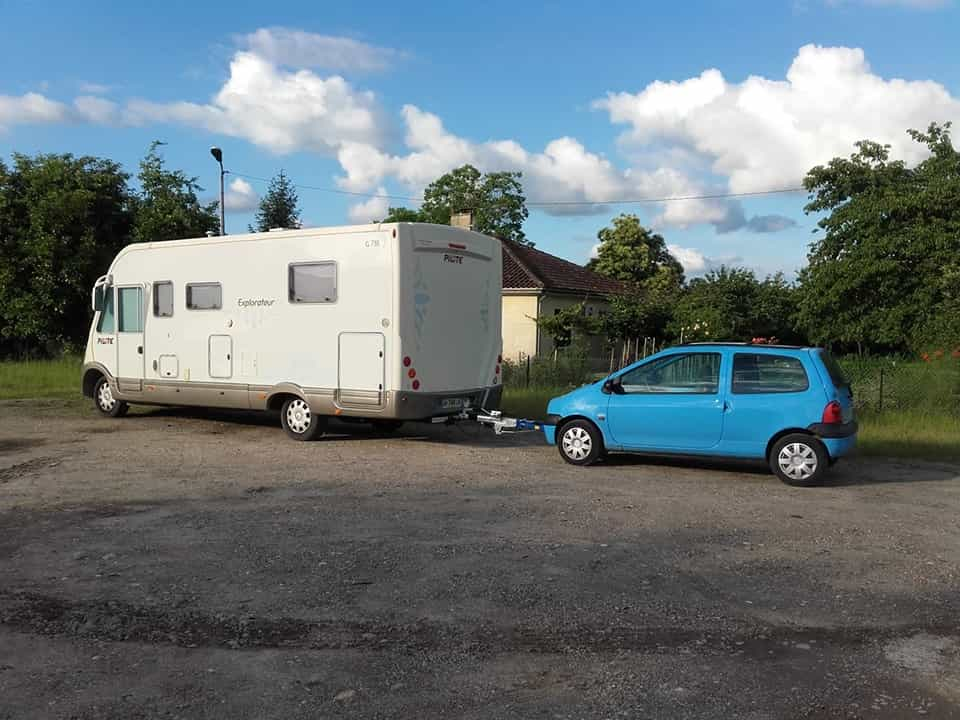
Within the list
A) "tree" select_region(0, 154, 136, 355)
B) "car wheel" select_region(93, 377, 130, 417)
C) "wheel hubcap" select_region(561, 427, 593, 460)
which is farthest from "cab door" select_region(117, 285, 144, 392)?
"tree" select_region(0, 154, 136, 355)

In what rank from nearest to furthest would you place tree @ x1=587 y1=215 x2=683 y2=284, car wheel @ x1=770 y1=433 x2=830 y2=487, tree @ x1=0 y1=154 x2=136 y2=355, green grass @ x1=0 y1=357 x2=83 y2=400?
1. car wheel @ x1=770 y1=433 x2=830 y2=487
2. green grass @ x1=0 y1=357 x2=83 y2=400
3. tree @ x1=0 y1=154 x2=136 y2=355
4. tree @ x1=587 y1=215 x2=683 y2=284

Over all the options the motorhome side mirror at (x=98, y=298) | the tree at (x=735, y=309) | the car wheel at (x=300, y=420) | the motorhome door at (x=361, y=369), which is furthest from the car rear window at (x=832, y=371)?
the tree at (x=735, y=309)

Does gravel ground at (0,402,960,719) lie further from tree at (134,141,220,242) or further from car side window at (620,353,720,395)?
tree at (134,141,220,242)

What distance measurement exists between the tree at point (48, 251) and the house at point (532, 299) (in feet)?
46.6

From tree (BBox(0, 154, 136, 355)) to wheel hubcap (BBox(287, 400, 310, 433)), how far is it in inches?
699

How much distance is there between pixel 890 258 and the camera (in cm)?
2327

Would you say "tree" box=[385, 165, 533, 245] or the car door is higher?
"tree" box=[385, 165, 533, 245]

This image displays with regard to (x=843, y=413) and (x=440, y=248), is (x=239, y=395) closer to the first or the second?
(x=440, y=248)

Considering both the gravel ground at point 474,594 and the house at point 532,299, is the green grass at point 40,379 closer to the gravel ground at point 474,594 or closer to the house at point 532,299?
the gravel ground at point 474,594

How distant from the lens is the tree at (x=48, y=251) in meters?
26.7

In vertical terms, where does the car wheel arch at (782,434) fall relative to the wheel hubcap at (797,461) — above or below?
above

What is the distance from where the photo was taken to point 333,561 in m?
6.36

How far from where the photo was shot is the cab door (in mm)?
14375

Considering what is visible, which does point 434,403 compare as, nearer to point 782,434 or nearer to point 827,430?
point 782,434
